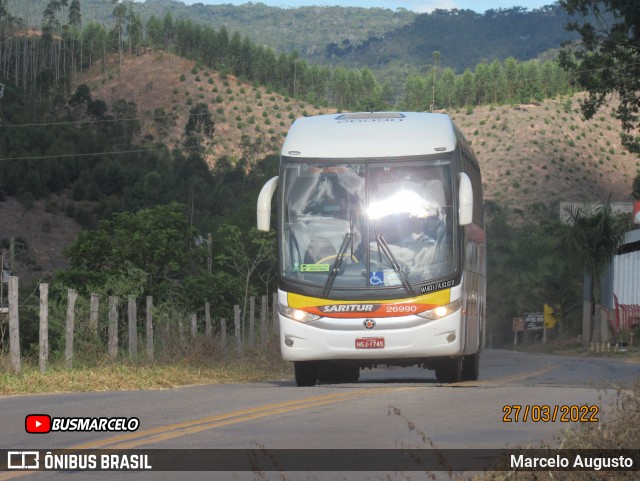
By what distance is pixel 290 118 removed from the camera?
155m

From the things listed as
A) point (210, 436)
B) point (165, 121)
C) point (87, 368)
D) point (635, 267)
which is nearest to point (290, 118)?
point (165, 121)

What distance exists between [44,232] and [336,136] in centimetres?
7013

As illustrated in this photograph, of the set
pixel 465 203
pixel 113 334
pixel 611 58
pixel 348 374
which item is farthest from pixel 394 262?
pixel 611 58

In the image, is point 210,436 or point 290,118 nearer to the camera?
point 210,436

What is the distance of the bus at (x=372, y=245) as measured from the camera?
1794cm

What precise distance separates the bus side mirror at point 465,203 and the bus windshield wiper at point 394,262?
1123 mm

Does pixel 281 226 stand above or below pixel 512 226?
above

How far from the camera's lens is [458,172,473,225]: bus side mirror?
18.0 metres

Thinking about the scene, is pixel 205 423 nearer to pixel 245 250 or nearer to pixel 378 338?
pixel 378 338

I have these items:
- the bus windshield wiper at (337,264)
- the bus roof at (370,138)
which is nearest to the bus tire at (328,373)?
the bus windshield wiper at (337,264)

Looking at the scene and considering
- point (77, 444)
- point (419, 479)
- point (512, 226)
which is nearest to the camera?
point (419, 479)

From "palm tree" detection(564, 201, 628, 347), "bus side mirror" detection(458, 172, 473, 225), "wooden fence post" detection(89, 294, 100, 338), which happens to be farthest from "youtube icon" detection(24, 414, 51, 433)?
"palm tree" detection(564, 201, 628, 347)

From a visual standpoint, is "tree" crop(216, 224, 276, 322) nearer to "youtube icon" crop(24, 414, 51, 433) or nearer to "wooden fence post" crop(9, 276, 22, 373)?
"wooden fence post" crop(9, 276, 22, 373)

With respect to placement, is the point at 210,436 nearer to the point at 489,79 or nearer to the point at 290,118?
the point at 290,118
